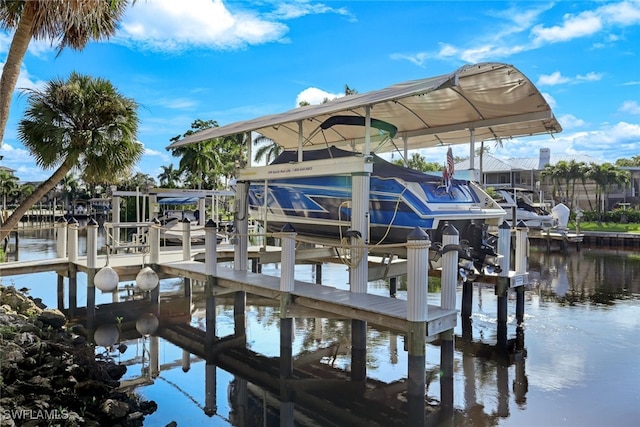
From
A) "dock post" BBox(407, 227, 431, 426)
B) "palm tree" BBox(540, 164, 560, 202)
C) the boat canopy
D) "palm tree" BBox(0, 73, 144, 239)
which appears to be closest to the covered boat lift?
"dock post" BBox(407, 227, 431, 426)

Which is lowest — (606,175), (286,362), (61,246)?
(286,362)

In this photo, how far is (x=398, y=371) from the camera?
8.91 m

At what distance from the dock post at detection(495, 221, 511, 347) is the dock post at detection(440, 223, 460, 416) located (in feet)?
10.7

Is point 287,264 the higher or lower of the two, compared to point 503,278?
higher

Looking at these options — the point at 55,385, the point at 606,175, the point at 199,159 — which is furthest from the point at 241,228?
the point at 606,175

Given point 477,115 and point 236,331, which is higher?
point 477,115

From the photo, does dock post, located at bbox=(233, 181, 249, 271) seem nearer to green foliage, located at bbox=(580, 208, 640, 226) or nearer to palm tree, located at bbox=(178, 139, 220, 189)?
palm tree, located at bbox=(178, 139, 220, 189)

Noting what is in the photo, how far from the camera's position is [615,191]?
2111 inches

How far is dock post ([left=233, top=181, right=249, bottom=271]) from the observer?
1125 centimetres

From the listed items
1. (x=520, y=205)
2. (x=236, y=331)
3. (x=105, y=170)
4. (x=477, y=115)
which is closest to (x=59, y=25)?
(x=105, y=170)

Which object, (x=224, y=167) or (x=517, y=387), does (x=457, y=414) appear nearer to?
(x=517, y=387)

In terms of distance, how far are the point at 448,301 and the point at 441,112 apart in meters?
4.73

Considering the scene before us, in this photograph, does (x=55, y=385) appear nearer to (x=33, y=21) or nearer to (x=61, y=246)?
(x=33, y=21)

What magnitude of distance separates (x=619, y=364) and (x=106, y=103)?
504 inches
